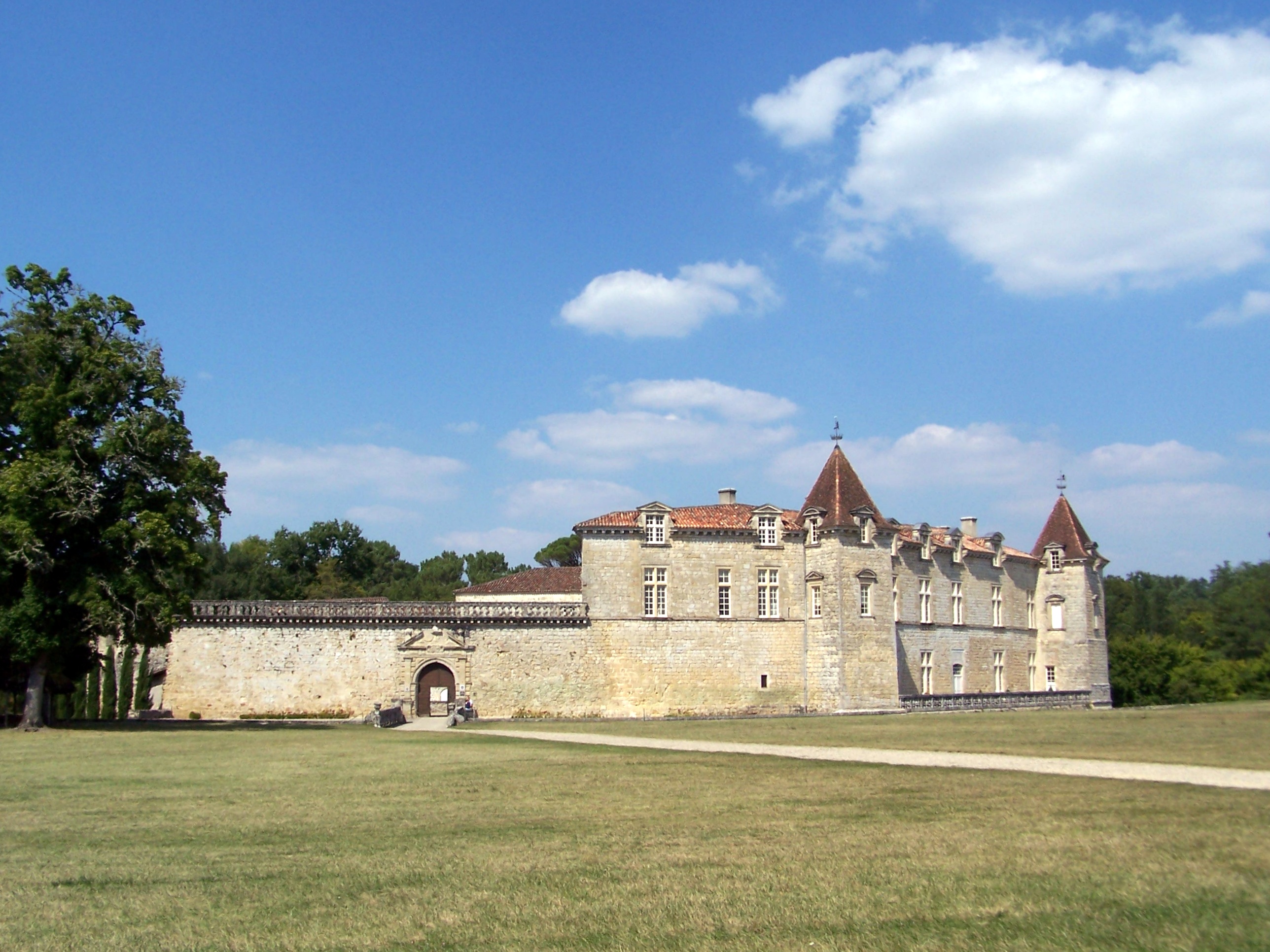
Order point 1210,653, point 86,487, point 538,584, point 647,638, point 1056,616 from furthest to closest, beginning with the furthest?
point 1210,653, point 538,584, point 1056,616, point 647,638, point 86,487

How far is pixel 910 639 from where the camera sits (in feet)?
150

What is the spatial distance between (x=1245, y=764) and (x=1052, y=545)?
3831 cm

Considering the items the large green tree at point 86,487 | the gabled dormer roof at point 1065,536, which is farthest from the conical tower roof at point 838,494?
the large green tree at point 86,487

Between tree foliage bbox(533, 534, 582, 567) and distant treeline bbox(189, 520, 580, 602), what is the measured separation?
0.20ft

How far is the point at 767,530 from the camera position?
4328 centimetres

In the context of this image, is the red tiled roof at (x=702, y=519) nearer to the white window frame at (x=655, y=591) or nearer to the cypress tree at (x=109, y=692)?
the white window frame at (x=655, y=591)

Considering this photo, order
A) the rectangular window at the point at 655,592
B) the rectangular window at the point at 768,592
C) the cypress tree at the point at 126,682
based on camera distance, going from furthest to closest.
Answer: the rectangular window at the point at 768,592
the rectangular window at the point at 655,592
the cypress tree at the point at 126,682

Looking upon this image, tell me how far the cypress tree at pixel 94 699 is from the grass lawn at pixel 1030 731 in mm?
14366

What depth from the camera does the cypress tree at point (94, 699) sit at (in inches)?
1516

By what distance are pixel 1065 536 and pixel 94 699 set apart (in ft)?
147

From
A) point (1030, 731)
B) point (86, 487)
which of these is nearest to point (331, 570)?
point (86, 487)

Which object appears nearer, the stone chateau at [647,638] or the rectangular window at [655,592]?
the stone chateau at [647,638]

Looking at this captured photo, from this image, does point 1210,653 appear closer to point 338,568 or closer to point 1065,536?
point 1065,536

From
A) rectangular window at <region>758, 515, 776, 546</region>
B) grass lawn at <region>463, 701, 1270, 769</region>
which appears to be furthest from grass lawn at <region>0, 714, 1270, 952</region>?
rectangular window at <region>758, 515, 776, 546</region>
